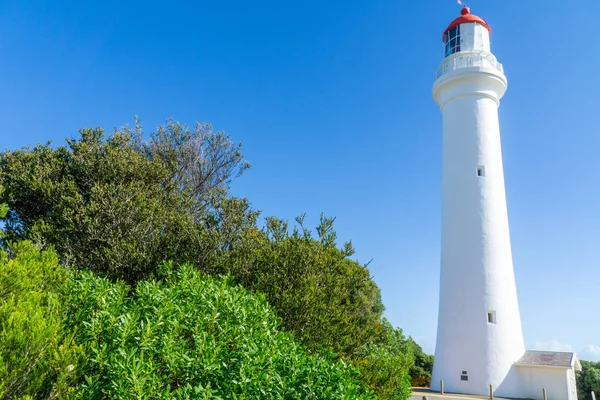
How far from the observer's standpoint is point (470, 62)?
19578 millimetres

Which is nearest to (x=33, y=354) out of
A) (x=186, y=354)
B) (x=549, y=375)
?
(x=186, y=354)

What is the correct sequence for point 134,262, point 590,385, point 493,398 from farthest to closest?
point 590,385
point 493,398
point 134,262

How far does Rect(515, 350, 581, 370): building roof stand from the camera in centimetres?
1688

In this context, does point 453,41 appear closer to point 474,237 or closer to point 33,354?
A: point 474,237

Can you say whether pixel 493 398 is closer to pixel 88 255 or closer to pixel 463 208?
pixel 463 208

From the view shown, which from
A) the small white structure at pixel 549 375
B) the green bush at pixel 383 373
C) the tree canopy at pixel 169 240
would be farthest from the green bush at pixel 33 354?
the small white structure at pixel 549 375

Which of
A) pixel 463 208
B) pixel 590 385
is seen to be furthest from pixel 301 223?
pixel 590 385

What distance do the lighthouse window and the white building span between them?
0.61 ft

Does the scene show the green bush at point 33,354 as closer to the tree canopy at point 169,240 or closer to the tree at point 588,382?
the tree canopy at point 169,240

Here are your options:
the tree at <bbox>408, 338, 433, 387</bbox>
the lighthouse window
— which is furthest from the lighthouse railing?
the tree at <bbox>408, 338, 433, 387</bbox>

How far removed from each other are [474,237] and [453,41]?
9.83 metres

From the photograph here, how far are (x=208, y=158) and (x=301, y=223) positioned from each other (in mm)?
7748

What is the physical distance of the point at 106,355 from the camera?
192 inches

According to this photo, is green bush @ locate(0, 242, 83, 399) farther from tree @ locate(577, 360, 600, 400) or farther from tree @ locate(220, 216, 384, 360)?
tree @ locate(577, 360, 600, 400)
